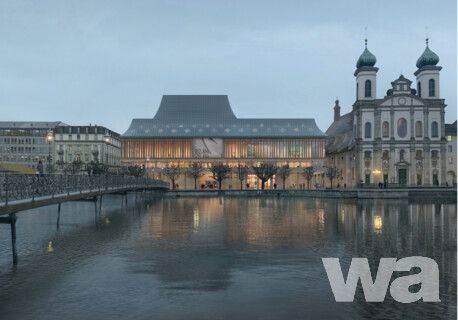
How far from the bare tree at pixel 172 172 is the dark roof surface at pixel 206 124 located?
9996mm

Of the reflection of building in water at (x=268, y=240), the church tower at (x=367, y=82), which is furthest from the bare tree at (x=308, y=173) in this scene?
the reflection of building in water at (x=268, y=240)

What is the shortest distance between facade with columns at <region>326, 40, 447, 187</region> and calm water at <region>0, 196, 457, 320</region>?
77.2m

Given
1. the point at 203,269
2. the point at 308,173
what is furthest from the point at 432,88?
the point at 203,269

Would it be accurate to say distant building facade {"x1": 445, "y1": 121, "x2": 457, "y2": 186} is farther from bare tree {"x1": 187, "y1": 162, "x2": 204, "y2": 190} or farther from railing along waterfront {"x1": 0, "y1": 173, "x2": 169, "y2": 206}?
railing along waterfront {"x1": 0, "y1": 173, "x2": 169, "y2": 206}

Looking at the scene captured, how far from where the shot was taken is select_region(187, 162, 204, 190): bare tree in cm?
12154

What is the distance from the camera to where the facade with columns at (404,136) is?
4363 inches

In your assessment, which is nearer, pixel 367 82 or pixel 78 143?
pixel 367 82

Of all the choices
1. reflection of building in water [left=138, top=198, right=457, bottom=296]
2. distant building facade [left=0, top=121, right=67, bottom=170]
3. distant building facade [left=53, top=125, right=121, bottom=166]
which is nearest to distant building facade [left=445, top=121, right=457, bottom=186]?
reflection of building in water [left=138, top=198, right=457, bottom=296]

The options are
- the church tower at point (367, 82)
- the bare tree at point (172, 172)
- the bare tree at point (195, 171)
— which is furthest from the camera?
the bare tree at point (195, 171)

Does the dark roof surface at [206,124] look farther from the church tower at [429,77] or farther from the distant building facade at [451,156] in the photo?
the distant building facade at [451,156]

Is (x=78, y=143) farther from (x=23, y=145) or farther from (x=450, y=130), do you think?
(x=450, y=130)

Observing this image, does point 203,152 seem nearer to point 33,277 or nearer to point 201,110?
point 201,110

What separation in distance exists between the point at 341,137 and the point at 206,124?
129 feet

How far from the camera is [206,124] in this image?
13762 centimetres
